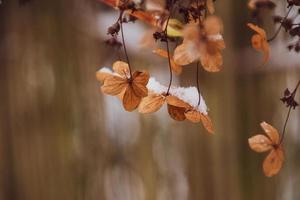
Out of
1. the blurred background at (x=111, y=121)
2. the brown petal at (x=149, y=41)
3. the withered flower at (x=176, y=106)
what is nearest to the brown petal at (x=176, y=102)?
the withered flower at (x=176, y=106)

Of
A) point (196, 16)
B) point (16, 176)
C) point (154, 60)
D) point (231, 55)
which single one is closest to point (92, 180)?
point (16, 176)

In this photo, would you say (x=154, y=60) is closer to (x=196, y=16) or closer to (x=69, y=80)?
(x=69, y=80)

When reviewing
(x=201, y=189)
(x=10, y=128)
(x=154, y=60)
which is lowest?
(x=201, y=189)

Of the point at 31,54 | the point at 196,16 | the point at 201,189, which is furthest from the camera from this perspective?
the point at 201,189

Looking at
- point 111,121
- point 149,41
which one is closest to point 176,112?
point 149,41

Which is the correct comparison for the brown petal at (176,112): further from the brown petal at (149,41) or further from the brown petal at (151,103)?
the brown petal at (149,41)

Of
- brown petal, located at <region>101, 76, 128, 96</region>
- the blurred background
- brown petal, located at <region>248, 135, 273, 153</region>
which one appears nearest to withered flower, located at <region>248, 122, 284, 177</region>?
brown petal, located at <region>248, 135, 273, 153</region>
